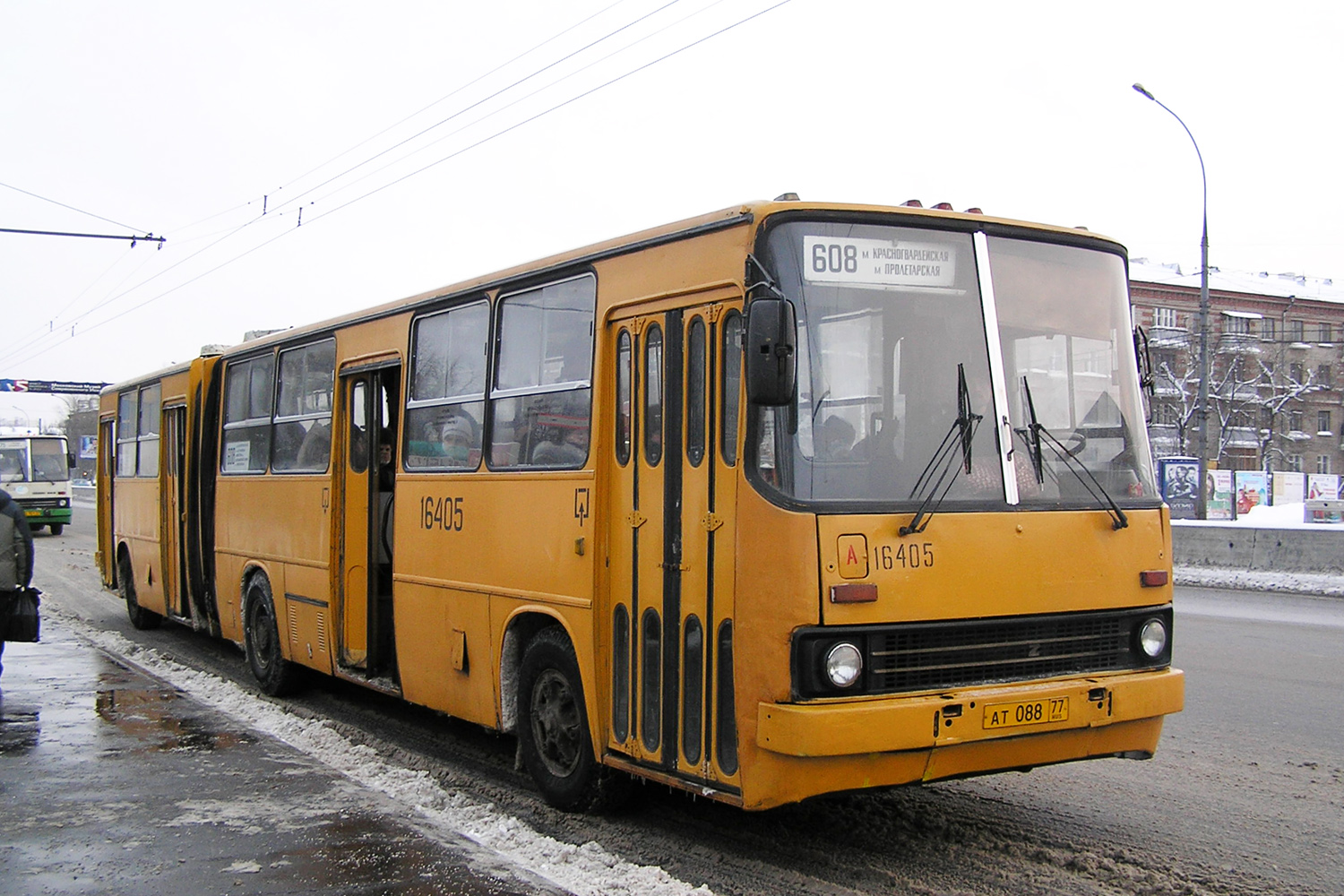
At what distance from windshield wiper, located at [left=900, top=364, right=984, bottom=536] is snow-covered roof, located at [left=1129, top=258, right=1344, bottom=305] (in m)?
63.6

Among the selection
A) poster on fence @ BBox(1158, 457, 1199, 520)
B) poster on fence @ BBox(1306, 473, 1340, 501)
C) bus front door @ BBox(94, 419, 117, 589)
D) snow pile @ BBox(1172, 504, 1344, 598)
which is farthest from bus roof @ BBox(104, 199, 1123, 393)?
poster on fence @ BBox(1306, 473, 1340, 501)

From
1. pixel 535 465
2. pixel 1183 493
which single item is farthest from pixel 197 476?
pixel 1183 493

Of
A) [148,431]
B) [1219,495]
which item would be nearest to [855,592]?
[148,431]

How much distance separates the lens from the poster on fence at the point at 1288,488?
5506 centimetres

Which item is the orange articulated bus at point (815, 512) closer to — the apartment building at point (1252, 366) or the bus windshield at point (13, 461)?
the bus windshield at point (13, 461)

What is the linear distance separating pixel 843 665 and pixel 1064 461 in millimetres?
1498

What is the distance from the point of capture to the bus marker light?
16.7 feet

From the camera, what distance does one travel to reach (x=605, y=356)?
641 centimetres

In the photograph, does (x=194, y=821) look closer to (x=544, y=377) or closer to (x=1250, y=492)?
(x=544, y=377)

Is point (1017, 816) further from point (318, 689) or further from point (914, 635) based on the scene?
point (318, 689)

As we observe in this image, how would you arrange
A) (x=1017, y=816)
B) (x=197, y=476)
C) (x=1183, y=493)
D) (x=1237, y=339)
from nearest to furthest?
1. (x=1017, y=816)
2. (x=197, y=476)
3. (x=1183, y=493)
4. (x=1237, y=339)

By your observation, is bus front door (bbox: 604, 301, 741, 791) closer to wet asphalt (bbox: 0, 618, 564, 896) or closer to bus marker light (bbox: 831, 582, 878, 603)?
bus marker light (bbox: 831, 582, 878, 603)

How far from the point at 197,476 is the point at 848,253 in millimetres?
9401

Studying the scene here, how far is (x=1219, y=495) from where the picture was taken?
40594mm
